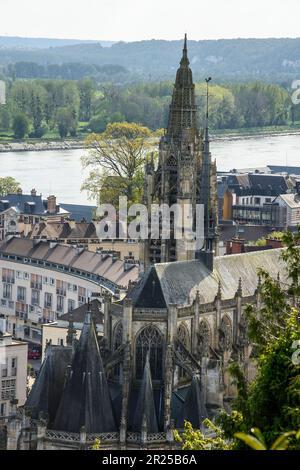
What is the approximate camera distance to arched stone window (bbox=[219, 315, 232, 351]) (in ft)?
164

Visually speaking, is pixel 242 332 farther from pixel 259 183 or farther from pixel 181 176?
pixel 259 183

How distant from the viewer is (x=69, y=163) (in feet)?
542

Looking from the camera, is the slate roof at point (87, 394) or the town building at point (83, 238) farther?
the town building at point (83, 238)

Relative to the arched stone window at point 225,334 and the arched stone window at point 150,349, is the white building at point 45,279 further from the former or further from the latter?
the arched stone window at point 150,349

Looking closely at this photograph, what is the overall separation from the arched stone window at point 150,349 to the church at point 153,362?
0.03 metres

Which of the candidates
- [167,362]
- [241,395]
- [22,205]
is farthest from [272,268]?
[22,205]

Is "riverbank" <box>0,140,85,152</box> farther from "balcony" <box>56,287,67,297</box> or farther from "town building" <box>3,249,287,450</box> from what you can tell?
"town building" <box>3,249,287,450</box>

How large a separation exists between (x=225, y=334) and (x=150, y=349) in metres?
4.38

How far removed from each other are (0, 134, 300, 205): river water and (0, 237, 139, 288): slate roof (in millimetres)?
40429

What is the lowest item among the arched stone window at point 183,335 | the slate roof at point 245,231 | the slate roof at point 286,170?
the slate roof at point 286,170

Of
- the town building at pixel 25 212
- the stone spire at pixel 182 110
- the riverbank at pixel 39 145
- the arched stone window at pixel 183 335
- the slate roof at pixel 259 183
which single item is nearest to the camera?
the arched stone window at pixel 183 335

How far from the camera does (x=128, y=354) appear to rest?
46.6 m

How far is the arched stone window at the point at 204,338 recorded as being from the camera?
47.7 meters

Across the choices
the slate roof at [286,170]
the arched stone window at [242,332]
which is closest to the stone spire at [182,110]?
the arched stone window at [242,332]
